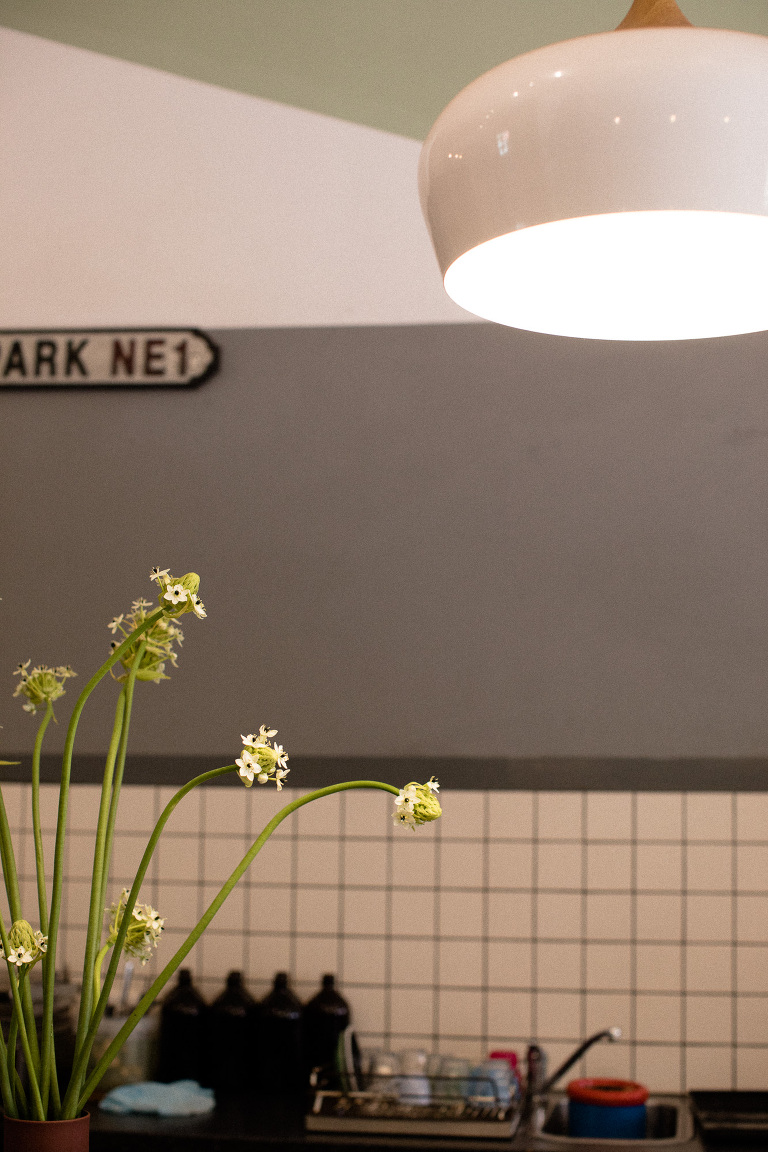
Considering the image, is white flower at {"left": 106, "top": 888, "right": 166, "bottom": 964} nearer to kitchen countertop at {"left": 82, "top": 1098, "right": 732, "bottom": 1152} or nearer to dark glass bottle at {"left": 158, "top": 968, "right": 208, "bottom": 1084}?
kitchen countertop at {"left": 82, "top": 1098, "right": 732, "bottom": 1152}

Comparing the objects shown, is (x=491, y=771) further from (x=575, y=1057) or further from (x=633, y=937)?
(x=575, y=1057)

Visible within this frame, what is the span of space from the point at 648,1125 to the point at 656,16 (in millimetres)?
2291

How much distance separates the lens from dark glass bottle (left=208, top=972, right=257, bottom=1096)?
2.50 meters

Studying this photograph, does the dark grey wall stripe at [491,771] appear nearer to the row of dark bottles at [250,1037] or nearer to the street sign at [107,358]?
the row of dark bottles at [250,1037]

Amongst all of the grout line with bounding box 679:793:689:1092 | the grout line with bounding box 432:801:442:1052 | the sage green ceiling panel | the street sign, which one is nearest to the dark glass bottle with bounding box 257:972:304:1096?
the grout line with bounding box 432:801:442:1052

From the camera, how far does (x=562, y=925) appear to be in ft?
8.52

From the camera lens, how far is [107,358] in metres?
2.88

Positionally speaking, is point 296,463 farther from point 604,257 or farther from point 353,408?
point 604,257

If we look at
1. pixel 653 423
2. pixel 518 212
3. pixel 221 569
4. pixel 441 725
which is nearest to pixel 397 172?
pixel 653 423

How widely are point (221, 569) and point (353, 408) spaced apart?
52 centimetres

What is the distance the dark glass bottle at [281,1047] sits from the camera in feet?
8.15

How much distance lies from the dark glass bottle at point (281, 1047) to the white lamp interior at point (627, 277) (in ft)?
6.48

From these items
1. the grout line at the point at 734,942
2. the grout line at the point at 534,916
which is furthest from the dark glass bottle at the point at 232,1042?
the grout line at the point at 734,942

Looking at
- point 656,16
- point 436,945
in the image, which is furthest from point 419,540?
point 656,16
